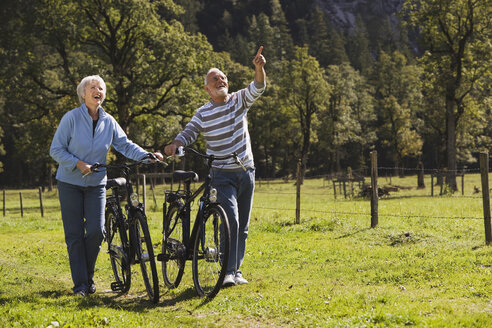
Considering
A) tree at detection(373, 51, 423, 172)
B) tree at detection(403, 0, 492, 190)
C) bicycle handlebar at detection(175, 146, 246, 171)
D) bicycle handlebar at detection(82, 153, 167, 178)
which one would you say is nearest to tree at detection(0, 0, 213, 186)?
tree at detection(403, 0, 492, 190)

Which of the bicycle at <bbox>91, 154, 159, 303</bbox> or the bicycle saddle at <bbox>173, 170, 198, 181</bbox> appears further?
the bicycle saddle at <bbox>173, 170, 198, 181</bbox>

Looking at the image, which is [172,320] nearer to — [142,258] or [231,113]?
[142,258]

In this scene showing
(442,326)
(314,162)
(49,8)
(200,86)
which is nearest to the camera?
(442,326)

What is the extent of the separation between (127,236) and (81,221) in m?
0.59

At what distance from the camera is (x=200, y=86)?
31812 mm

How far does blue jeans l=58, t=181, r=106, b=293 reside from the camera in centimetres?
614

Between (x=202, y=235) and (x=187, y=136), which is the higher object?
(x=187, y=136)

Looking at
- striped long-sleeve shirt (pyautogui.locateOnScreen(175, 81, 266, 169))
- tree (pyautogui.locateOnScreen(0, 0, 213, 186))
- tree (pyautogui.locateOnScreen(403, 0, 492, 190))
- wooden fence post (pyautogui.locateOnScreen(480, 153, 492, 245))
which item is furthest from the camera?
tree (pyautogui.locateOnScreen(403, 0, 492, 190))

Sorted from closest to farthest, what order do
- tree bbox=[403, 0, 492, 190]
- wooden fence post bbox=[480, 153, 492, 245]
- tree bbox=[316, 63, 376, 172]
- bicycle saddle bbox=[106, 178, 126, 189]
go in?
bicycle saddle bbox=[106, 178, 126, 189] < wooden fence post bbox=[480, 153, 492, 245] < tree bbox=[403, 0, 492, 190] < tree bbox=[316, 63, 376, 172]

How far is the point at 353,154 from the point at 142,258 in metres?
82.1

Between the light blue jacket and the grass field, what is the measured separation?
54.0 inches

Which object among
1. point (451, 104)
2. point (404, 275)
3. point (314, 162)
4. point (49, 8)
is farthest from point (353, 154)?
point (404, 275)

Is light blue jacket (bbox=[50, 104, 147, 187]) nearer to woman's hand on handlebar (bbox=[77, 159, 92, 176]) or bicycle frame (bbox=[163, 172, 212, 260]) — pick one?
woman's hand on handlebar (bbox=[77, 159, 92, 176])

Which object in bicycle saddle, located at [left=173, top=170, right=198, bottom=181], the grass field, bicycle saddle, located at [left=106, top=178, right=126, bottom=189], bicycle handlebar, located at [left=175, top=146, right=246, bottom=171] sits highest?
bicycle handlebar, located at [left=175, top=146, right=246, bottom=171]
